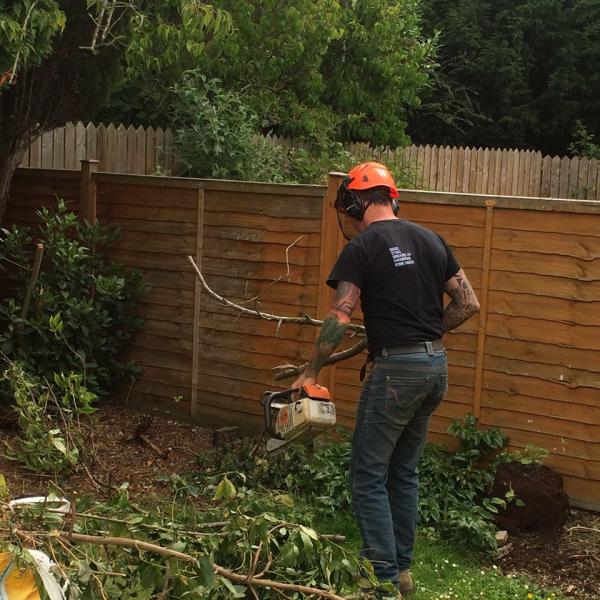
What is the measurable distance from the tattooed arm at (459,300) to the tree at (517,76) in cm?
1863

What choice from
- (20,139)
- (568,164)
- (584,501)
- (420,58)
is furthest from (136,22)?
(568,164)

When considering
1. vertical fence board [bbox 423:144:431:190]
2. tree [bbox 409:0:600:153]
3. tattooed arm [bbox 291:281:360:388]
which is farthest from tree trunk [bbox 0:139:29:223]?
tree [bbox 409:0:600:153]

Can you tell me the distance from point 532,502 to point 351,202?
2.15 meters

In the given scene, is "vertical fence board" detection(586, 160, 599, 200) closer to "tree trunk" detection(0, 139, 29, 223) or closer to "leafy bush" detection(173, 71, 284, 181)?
"leafy bush" detection(173, 71, 284, 181)

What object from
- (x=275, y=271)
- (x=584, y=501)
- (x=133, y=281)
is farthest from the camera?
(x=133, y=281)

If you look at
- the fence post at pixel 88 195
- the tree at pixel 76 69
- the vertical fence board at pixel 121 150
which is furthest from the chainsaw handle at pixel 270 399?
the vertical fence board at pixel 121 150

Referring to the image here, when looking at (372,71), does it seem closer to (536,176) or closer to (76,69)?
(536,176)

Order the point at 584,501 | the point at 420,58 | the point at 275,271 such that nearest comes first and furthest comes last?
1. the point at 584,501
2. the point at 275,271
3. the point at 420,58

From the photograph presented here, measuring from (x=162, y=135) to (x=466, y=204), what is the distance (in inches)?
198

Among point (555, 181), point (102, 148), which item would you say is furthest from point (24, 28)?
point (555, 181)

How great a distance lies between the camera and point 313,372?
15.5 feet

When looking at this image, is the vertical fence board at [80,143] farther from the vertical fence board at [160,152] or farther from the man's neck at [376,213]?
the man's neck at [376,213]

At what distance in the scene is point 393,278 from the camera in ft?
15.4

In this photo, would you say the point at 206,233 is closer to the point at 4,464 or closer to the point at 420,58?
the point at 4,464
